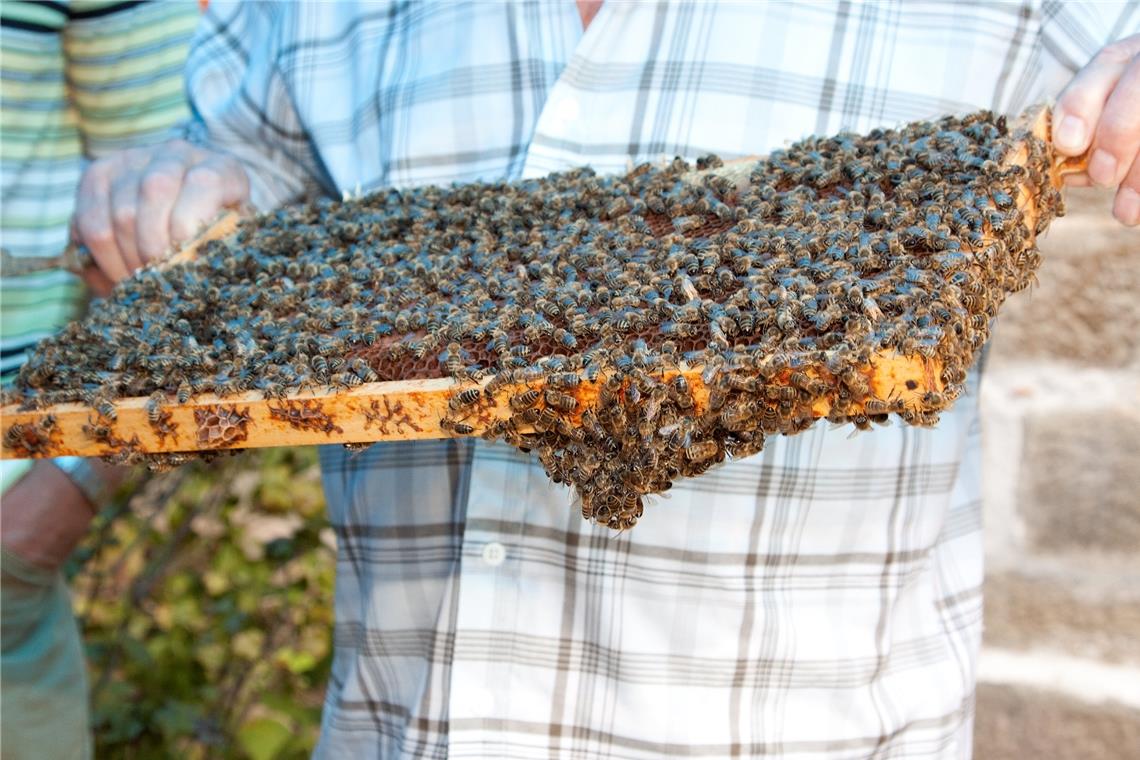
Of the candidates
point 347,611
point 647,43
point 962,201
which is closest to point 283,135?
point 647,43

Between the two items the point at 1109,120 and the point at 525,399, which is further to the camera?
the point at 1109,120

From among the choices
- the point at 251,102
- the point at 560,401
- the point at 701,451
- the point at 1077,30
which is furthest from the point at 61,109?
the point at 1077,30

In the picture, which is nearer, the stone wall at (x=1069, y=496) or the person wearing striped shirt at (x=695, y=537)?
the person wearing striped shirt at (x=695, y=537)

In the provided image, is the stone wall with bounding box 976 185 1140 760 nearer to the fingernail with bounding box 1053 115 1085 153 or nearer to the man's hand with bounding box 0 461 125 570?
the fingernail with bounding box 1053 115 1085 153

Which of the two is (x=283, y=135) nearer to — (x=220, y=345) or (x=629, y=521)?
(x=220, y=345)

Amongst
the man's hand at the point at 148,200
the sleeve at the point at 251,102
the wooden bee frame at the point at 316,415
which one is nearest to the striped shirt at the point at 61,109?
the man's hand at the point at 148,200

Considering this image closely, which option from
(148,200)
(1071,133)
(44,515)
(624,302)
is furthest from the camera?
(44,515)

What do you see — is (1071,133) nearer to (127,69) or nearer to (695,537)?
(695,537)

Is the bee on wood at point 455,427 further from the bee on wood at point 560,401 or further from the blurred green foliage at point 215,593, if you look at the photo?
the blurred green foliage at point 215,593
